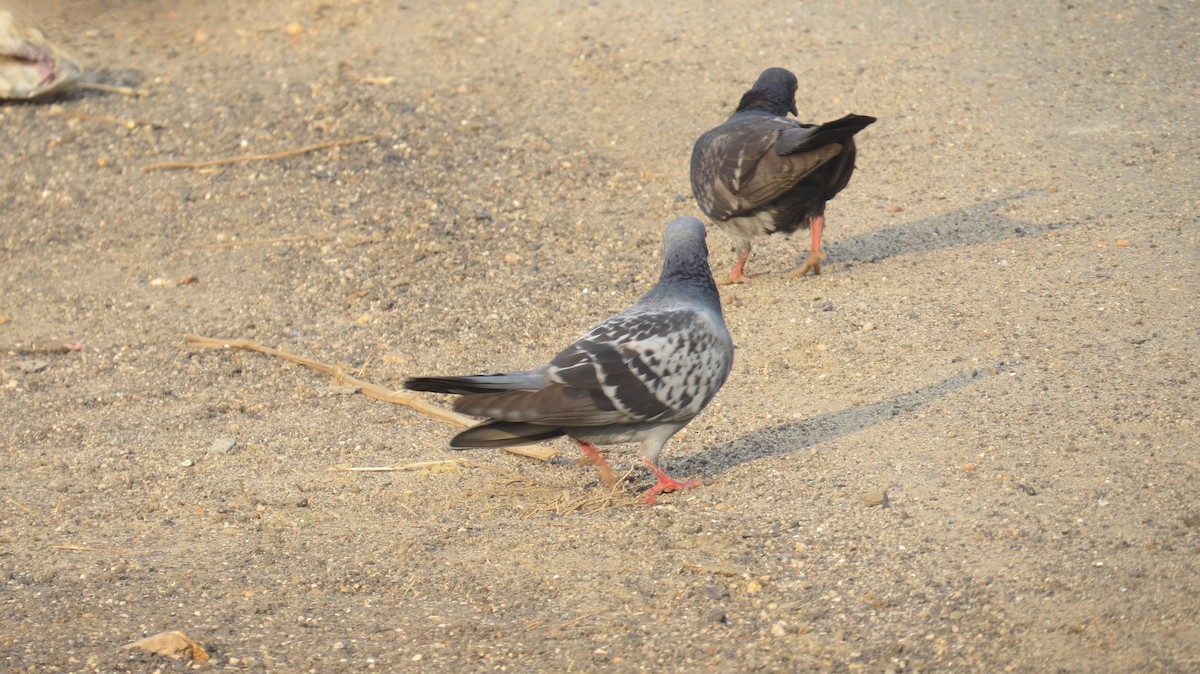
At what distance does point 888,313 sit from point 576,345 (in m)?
2.30

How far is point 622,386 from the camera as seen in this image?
15.0 ft

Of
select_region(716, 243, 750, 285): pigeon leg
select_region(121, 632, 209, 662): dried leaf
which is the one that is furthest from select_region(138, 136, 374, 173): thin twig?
select_region(121, 632, 209, 662): dried leaf

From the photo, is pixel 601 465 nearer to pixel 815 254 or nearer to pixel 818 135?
pixel 818 135

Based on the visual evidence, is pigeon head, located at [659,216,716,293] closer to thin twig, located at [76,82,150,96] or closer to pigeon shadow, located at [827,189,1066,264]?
pigeon shadow, located at [827,189,1066,264]

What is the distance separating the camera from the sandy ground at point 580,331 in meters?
3.95

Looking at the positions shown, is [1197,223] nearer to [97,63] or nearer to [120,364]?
[120,364]

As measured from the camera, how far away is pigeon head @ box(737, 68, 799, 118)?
7391 millimetres

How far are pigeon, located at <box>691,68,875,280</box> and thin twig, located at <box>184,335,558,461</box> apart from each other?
209cm

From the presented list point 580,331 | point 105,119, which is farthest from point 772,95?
point 105,119

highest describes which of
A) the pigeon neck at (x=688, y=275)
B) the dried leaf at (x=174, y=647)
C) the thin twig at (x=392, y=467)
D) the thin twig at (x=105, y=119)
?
the pigeon neck at (x=688, y=275)

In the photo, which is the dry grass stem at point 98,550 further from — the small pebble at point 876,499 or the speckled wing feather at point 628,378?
the small pebble at point 876,499

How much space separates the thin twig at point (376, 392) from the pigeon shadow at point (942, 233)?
272 cm

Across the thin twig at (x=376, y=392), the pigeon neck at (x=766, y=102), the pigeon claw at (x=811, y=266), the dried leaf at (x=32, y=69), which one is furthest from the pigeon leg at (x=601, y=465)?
the dried leaf at (x=32, y=69)

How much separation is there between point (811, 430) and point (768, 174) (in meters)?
1.88
